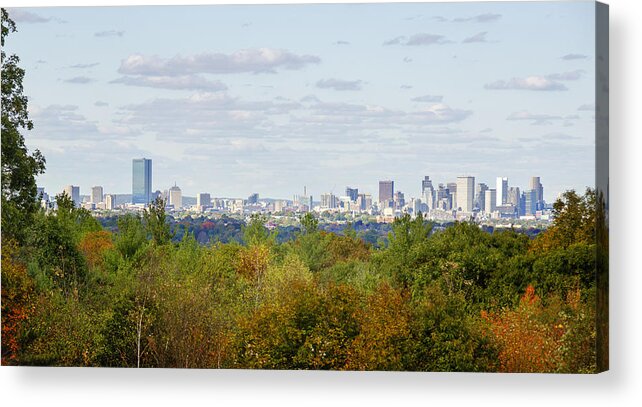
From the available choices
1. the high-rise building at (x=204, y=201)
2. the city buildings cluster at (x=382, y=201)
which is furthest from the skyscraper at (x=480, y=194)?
the high-rise building at (x=204, y=201)

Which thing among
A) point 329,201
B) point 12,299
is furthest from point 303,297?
point 12,299

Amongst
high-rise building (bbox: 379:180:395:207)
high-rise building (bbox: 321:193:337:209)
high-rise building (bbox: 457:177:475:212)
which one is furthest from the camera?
high-rise building (bbox: 321:193:337:209)

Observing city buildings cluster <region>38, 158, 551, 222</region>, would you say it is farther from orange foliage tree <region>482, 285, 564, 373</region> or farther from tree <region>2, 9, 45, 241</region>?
orange foliage tree <region>482, 285, 564, 373</region>

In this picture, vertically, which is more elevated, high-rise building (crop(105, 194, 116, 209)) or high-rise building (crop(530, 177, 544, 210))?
high-rise building (crop(530, 177, 544, 210))

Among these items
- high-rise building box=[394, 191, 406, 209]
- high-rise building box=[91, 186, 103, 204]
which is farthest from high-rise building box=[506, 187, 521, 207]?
high-rise building box=[91, 186, 103, 204]

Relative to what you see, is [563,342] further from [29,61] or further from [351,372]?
[29,61]

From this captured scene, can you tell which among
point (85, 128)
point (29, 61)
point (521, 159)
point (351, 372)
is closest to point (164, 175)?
point (85, 128)

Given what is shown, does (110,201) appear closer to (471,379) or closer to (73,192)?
(73,192)
